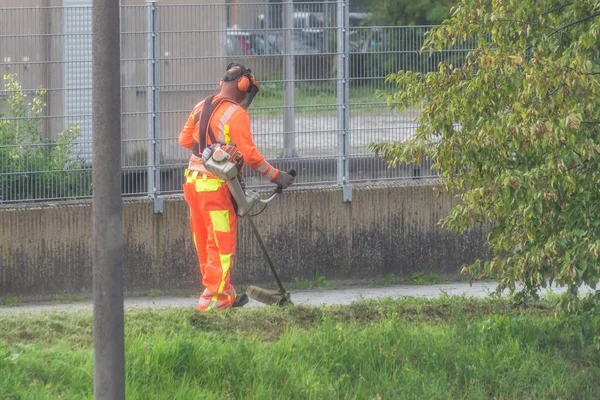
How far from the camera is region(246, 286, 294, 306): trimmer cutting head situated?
9484 millimetres

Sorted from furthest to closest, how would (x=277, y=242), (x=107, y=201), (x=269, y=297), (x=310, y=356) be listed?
1. (x=277, y=242)
2. (x=269, y=297)
3. (x=310, y=356)
4. (x=107, y=201)

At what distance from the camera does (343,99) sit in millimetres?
11656

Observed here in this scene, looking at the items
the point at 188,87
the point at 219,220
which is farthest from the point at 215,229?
the point at 188,87

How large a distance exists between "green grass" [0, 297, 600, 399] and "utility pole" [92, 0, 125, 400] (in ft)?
4.22

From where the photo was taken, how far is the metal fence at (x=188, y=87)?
35.0ft

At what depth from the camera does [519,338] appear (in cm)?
827

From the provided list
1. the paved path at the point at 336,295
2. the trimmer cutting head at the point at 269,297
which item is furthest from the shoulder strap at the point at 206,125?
the paved path at the point at 336,295

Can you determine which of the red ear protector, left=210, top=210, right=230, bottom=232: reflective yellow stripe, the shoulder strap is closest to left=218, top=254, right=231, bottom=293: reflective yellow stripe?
left=210, top=210, right=230, bottom=232: reflective yellow stripe

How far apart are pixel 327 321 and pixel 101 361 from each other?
3.05 meters

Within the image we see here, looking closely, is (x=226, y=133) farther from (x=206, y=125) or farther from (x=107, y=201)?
(x=107, y=201)

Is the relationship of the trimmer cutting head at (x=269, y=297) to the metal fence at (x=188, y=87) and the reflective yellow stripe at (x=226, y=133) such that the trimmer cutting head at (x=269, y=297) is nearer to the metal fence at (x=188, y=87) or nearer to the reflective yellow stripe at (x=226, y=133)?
the reflective yellow stripe at (x=226, y=133)

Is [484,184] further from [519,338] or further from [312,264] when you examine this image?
[312,264]

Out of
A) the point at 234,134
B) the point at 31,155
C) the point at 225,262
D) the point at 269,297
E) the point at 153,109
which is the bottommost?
the point at 269,297

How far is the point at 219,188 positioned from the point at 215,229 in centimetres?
→ 33
